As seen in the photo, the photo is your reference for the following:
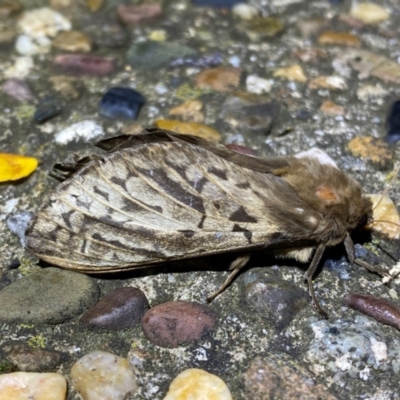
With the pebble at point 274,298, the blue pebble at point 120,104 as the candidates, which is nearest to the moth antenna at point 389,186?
the pebble at point 274,298

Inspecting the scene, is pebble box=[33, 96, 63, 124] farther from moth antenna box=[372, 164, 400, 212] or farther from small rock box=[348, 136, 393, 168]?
moth antenna box=[372, 164, 400, 212]

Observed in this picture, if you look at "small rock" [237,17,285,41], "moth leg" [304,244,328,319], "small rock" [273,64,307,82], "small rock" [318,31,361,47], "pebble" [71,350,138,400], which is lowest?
"pebble" [71,350,138,400]

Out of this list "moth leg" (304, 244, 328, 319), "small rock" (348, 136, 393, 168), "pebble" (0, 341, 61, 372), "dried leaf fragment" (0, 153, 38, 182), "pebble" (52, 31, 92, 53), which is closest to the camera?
"pebble" (0, 341, 61, 372)

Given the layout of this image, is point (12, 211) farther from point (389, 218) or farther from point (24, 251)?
point (389, 218)

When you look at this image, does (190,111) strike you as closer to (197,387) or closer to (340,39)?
(340,39)

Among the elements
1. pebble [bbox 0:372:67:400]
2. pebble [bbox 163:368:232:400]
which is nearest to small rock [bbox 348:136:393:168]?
pebble [bbox 163:368:232:400]

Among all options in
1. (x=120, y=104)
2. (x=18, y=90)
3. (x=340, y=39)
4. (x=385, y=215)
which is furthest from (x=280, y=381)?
(x=340, y=39)
